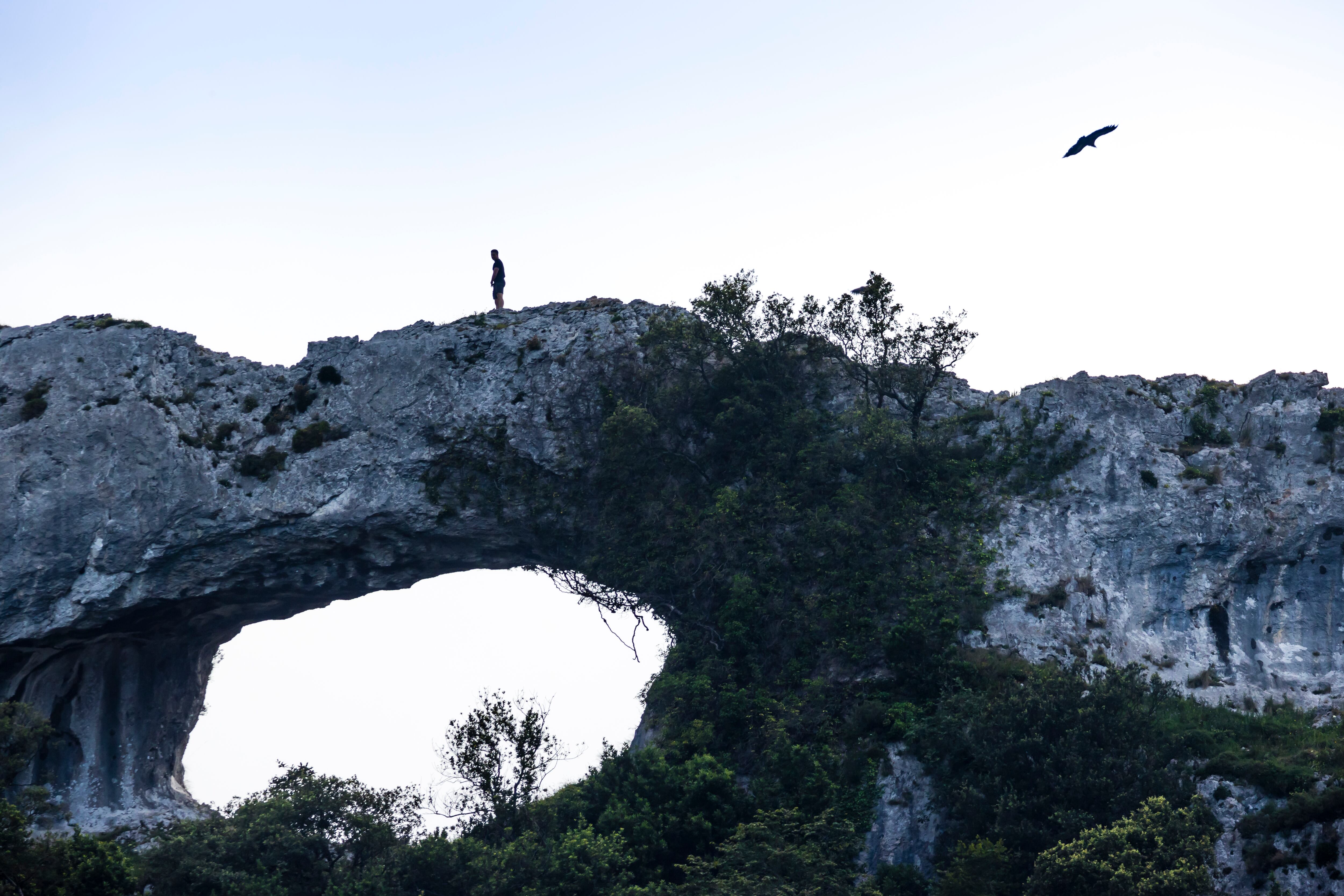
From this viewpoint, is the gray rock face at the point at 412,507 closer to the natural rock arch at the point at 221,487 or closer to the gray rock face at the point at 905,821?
the natural rock arch at the point at 221,487

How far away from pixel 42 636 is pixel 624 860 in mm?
17768

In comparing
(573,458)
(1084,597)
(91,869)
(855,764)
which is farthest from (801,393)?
(91,869)

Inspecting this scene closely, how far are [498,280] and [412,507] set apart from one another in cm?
864

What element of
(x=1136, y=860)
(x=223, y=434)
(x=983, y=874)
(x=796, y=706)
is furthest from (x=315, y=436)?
(x=1136, y=860)

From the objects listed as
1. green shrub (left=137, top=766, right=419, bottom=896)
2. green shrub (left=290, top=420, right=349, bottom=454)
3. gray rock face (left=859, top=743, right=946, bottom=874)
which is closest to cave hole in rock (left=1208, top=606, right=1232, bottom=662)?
gray rock face (left=859, top=743, right=946, bottom=874)

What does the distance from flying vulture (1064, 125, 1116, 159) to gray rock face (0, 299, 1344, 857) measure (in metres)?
7.71

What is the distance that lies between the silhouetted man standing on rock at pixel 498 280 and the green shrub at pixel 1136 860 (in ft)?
76.6

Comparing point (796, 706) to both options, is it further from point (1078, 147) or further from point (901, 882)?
point (1078, 147)

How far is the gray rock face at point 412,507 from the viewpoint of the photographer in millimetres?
30172

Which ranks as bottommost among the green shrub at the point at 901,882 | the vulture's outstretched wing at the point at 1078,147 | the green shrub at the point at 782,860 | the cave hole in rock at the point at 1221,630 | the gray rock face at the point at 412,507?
the green shrub at the point at 901,882

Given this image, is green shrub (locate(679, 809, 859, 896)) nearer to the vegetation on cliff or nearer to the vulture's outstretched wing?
the vegetation on cliff

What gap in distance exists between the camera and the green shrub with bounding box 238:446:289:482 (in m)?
33.2

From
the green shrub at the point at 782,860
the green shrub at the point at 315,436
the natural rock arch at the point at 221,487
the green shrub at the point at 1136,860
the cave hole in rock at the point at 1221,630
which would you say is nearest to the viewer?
the green shrub at the point at 1136,860

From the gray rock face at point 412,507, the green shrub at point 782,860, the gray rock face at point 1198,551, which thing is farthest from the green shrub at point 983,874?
the gray rock face at point 412,507
